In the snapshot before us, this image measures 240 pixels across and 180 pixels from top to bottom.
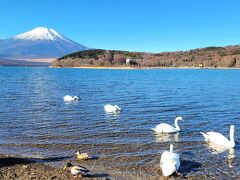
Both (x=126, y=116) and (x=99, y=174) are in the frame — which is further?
(x=126, y=116)

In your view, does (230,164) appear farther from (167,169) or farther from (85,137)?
(85,137)

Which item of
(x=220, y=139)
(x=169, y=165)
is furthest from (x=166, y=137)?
(x=169, y=165)

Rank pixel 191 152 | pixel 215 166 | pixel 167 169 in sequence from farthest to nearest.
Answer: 1. pixel 191 152
2. pixel 215 166
3. pixel 167 169

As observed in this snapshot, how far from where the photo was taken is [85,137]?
22.3 m

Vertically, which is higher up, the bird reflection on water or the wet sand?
the wet sand

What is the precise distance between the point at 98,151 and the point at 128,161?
2239 millimetres

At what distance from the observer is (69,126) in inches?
1007

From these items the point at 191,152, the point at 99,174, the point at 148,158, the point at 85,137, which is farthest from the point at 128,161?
the point at 85,137

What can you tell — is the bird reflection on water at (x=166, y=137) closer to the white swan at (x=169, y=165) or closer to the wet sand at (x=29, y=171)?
the white swan at (x=169, y=165)

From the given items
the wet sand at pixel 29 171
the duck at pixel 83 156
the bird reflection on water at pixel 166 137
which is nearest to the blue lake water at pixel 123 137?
the bird reflection on water at pixel 166 137

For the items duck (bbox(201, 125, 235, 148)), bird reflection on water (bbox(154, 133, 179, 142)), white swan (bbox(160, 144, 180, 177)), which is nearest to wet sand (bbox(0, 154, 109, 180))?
white swan (bbox(160, 144, 180, 177))

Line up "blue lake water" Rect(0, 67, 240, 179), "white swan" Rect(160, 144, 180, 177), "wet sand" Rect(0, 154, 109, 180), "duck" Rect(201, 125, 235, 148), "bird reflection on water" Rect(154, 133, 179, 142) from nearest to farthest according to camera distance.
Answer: "wet sand" Rect(0, 154, 109, 180) < "white swan" Rect(160, 144, 180, 177) < "blue lake water" Rect(0, 67, 240, 179) < "duck" Rect(201, 125, 235, 148) < "bird reflection on water" Rect(154, 133, 179, 142)

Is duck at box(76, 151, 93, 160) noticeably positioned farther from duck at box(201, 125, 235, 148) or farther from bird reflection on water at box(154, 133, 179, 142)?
duck at box(201, 125, 235, 148)

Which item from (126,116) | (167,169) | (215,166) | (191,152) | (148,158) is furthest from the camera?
(126,116)
